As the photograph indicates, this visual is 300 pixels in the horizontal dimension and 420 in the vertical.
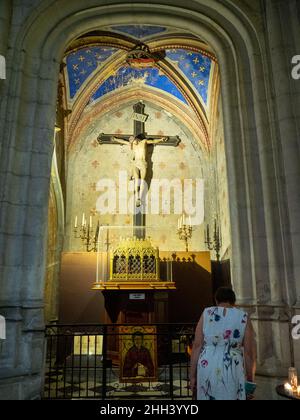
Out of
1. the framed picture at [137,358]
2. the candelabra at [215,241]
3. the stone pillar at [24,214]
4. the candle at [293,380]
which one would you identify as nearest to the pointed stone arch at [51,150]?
the stone pillar at [24,214]

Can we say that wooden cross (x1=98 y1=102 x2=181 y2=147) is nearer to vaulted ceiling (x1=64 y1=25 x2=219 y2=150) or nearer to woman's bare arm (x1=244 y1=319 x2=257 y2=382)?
vaulted ceiling (x1=64 y1=25 x2=219 y2=150)

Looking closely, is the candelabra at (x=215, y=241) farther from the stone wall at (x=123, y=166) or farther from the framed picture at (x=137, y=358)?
the framed picture at (x=137, y=358)

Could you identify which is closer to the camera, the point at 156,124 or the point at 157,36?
the point at 157,36

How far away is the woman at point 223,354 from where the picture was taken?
244cm

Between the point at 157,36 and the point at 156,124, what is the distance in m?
3.14

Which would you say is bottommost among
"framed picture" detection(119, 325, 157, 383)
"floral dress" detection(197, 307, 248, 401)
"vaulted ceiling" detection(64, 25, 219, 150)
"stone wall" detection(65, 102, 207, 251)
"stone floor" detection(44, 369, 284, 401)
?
"stone floor" detection(44, 369, 284, 401)

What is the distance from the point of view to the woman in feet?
8.00

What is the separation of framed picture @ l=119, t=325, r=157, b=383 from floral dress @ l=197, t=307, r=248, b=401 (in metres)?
3.47

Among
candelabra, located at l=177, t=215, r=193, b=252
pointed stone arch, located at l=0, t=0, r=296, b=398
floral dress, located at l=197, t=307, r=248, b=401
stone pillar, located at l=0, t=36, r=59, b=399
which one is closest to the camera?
floral dress, located at l=197, t=307, r=248, b=401

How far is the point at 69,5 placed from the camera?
5.29 meters

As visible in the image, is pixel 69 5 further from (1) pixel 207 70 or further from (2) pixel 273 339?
(2) pixel 273 339

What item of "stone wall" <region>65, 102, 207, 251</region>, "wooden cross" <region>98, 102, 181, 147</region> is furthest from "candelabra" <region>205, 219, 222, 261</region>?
"wooden cross" <region>98, 102, 181, 147</region>

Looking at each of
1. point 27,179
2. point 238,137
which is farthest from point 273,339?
point 27,179
